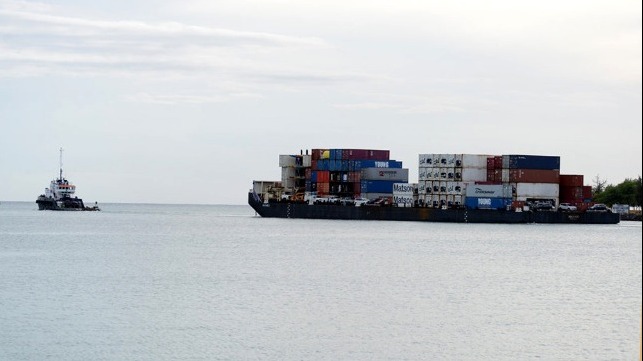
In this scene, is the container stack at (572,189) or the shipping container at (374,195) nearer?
the container stack at (572,189)

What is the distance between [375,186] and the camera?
5925 inches

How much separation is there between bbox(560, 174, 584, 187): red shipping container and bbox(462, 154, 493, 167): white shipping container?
37.1 ft

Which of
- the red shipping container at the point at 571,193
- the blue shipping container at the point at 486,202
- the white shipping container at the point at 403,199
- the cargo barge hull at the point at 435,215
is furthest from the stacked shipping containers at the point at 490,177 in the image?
the red shipping container at the point at 571,193

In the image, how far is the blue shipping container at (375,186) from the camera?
15012cm

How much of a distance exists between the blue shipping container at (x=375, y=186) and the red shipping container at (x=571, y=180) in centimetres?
2236

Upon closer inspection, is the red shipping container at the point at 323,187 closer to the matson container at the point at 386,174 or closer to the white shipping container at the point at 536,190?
the matson container at the point at 386,174

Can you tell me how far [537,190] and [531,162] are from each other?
14.1 feet

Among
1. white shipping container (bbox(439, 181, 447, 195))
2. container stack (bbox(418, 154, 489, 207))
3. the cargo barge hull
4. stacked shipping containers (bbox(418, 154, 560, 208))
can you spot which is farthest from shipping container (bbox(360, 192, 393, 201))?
white shipping container (bbox(439, 181, 447, 195))

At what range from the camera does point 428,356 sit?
1316 inches

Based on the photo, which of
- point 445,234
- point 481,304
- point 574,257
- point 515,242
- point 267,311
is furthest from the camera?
point 445,234

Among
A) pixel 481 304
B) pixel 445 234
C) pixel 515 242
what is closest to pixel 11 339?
pixel 481 304

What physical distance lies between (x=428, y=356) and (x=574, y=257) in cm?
5093

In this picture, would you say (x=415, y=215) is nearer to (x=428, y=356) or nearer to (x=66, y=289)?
(x=66, y=289)

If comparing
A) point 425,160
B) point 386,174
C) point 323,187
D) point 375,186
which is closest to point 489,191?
point 425,160
